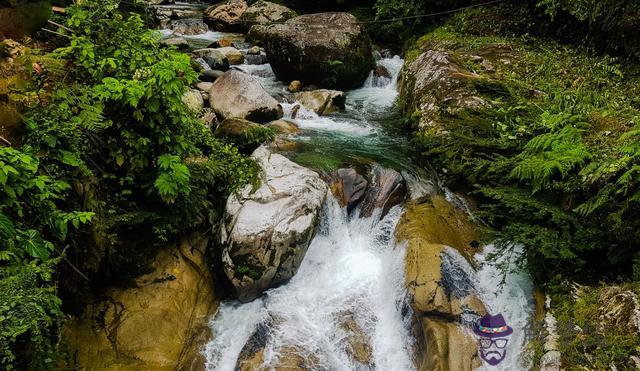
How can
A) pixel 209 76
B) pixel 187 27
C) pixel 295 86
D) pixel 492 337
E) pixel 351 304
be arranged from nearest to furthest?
pixel 492 337 → pixel 351 304 → pixel 209 76 → pixel 295 86 → pixel 187 27

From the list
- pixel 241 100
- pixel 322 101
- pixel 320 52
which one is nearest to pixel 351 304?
pixel 241 100

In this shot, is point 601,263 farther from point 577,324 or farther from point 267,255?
point 267,255

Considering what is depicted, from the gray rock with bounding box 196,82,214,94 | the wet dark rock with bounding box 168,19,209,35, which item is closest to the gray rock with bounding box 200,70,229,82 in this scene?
the gray rock with bounding box 196,82,214,94

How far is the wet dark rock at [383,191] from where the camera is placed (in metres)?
6.48

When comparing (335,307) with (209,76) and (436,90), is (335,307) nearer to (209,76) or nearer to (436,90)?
(436,90)

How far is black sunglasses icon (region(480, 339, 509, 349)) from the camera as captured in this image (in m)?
4.73

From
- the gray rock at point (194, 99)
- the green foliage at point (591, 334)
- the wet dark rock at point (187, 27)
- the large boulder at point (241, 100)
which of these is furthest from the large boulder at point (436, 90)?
the wet dark rock at point (187, 27)

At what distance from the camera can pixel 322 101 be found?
9.80m

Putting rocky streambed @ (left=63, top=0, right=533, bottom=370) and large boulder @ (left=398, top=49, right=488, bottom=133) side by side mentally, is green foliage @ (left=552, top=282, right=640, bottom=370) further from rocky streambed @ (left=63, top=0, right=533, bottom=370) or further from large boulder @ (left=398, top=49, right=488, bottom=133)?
large boulder @ (left=398, top=49, right=488, bottom=133)

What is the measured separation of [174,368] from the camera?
4676mm

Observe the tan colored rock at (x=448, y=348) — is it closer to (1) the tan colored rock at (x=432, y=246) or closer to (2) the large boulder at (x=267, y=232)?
(1) the tan colored rock at (x=432, y=246)

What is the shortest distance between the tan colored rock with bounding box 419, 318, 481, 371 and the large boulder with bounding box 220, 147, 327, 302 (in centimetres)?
196

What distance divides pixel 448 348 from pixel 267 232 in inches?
103

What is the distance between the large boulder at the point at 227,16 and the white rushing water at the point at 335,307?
13.3 metres
